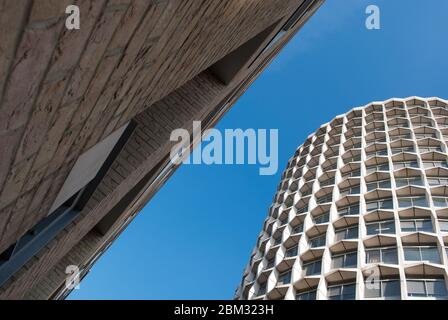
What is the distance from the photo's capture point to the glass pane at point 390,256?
61.6 feet

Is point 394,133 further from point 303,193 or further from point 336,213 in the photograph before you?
point 336,213

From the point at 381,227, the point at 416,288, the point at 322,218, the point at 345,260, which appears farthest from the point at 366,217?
the point at 416,288

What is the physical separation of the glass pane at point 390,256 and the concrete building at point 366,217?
0.05 meters

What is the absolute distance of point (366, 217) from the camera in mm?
22344

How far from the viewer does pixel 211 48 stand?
490 centimetres

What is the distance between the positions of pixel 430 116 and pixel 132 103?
113 feet

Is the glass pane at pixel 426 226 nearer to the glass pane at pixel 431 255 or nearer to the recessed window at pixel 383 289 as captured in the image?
the glass pane at pixel 431 255

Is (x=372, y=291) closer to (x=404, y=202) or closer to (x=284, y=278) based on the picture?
(x=284, y=278)

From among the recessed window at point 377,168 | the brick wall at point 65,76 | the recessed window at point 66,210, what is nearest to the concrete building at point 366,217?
the recessed window at point 377,168

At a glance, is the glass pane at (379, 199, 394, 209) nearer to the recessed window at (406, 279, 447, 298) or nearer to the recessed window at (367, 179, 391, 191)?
the recessed window at (367, 179, 391, 191)

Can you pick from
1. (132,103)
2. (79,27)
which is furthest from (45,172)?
(79,27)

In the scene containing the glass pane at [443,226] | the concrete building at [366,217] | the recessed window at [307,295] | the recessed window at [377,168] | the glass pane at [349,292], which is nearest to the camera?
the glass pane at [349,292]

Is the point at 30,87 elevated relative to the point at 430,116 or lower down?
lower down

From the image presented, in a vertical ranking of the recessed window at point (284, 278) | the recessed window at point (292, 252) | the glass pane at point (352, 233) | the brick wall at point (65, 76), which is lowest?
the brick wall at point (65, 76)
